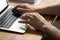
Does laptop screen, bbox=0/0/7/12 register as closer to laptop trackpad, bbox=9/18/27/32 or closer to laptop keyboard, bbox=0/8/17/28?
laptop keyboard, bbox=0/8/17/28

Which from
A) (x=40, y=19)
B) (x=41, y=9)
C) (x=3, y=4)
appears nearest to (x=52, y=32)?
(x=40, y=19)

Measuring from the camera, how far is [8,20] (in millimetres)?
1087

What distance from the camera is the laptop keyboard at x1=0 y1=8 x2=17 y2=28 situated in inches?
40.2

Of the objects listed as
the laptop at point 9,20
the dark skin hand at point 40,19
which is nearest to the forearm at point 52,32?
the dark skin hand at point 40,19

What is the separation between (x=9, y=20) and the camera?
3.57 feet

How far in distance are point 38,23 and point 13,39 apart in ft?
0.67

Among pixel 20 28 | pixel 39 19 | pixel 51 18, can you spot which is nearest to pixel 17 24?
pixel 20 28

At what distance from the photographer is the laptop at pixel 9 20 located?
38.9 inches

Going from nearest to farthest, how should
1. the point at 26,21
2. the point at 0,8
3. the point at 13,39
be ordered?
the point at 13,39 < the point at 26,21 < the point at 0,8

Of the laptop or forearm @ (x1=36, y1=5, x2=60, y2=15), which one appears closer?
the laptop

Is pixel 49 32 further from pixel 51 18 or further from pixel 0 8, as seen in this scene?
pixel 0 8

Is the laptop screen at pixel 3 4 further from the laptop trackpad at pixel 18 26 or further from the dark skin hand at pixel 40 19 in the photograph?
the laptop trackpad at pixel 18 26

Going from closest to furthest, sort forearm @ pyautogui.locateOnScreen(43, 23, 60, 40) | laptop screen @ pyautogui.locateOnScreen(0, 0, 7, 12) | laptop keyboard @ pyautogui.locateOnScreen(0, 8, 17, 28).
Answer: forearm @ pyautogui.locateOnScreen(43, 23, 60, 40), laptop keyboard @ pyautogui.locateOnScreen(0, 8, 17, 28), laptop screen @ pyautogui.locateOnScreen(0, 0, 7, 12)

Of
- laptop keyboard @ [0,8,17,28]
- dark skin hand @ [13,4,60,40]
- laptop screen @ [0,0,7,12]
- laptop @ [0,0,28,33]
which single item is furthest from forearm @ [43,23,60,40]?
laptop screen @ [0,0,7,12]
